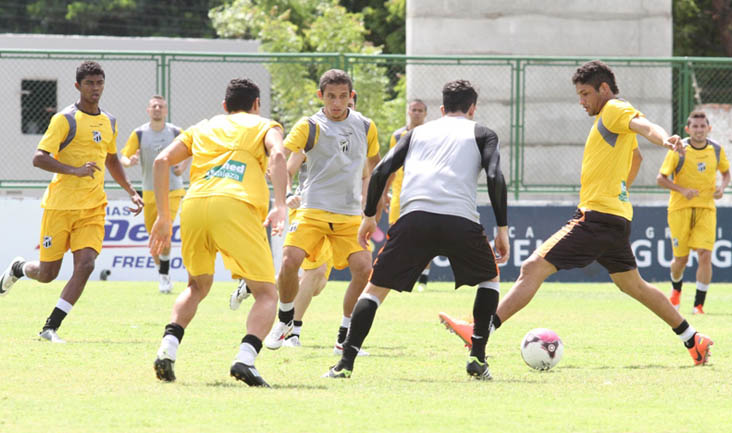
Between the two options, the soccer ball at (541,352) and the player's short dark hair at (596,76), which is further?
the player's short dark hair at (596,76)

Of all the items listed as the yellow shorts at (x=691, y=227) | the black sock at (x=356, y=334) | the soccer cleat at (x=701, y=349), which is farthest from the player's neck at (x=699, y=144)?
the black sock at (x=356, y=334)

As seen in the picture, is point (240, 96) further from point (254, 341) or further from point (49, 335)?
point (49, 335)

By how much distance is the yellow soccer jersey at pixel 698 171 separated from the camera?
14.7 metres

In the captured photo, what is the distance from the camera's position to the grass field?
21.0 ft

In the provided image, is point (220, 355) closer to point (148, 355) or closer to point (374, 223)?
point (148, 355)

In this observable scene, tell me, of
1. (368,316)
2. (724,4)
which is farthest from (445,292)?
(724,4)

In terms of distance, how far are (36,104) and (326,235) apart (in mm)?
15245

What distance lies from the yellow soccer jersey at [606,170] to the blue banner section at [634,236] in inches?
373

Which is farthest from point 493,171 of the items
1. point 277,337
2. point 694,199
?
point 694,199

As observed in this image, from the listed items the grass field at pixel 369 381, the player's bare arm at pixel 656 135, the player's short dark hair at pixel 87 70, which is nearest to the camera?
the grass field at pixel 369 381

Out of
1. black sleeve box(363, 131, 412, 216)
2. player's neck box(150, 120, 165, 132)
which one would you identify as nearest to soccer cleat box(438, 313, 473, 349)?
black sleeve box(363, 131, 412, 216)

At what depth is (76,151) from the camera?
10977mm

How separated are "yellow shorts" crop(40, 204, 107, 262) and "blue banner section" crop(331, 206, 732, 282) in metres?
8.17

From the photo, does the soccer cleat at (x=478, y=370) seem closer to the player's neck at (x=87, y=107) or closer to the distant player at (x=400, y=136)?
the player's neck at (x=87, y=107)
